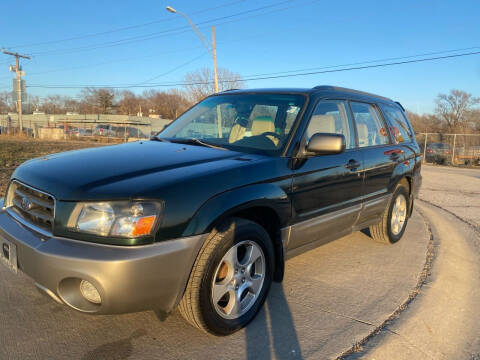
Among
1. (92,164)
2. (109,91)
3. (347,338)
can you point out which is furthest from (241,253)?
(109,91)

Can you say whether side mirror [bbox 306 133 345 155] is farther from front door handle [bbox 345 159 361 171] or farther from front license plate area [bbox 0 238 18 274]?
front license plate area [bbox 0 238 18 274]

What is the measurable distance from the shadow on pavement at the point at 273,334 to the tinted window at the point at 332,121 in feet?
4.92

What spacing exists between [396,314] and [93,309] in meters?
2.33

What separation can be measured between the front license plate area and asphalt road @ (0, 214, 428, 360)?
0.11 metres

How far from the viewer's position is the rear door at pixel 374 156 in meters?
3.95

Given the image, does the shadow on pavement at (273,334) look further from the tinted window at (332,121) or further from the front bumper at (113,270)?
the tinted window at (332,121)

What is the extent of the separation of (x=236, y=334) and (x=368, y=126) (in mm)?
2824

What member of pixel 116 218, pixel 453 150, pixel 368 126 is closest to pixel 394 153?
pixel 368 126

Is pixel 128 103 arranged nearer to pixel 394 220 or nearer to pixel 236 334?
pixel 394 220

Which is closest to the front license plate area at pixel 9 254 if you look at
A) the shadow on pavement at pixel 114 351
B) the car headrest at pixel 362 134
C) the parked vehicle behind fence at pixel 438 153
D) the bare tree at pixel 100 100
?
the shadow on pavement at pixel 114 351

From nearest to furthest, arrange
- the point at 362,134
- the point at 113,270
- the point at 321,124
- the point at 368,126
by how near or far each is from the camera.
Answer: the point at 113,270 → the point at 321,124 → the point at 362,134 → the point at 368,126

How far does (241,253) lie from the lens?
2.74 metres

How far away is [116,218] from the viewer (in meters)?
2.08

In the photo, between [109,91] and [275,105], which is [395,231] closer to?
[275,105]
